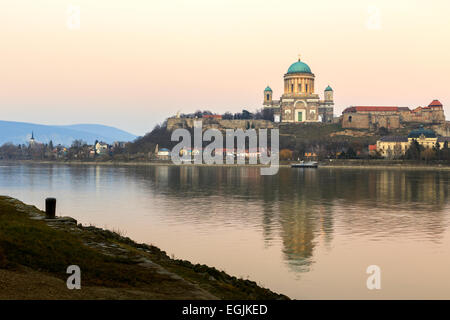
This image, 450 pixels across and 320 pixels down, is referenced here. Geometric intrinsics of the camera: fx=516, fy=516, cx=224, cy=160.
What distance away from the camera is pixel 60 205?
45.7 metres

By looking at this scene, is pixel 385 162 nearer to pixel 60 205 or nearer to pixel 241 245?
pixel 60 205

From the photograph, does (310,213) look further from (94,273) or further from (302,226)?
(94,273)

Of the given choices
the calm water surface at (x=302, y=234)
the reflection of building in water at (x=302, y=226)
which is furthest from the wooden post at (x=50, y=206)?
the reflection of building in water at (x=302, y=226)

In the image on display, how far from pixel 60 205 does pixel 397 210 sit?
94.5ft

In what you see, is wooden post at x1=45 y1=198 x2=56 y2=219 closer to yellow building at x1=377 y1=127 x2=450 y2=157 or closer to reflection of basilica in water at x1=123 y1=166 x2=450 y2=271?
reflection of basilica in water at x1=123 y1=166 x2=450 y2=271

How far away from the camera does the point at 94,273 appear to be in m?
14.8

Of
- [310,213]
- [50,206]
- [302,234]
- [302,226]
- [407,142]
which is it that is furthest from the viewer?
[407,142]

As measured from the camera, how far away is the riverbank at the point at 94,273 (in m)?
12.6

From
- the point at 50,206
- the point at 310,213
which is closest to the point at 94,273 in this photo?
the point at 50,206

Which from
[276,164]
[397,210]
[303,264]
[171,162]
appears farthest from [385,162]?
[303,264]

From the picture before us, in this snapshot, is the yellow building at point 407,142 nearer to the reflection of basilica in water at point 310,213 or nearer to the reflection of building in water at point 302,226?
the reflection of basilica in water at point 310,213

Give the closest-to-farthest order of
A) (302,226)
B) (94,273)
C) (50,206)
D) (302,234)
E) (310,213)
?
(94,273) < (50,206) < (302,234) < (302,226) < (310,213)

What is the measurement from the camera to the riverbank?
12609mm

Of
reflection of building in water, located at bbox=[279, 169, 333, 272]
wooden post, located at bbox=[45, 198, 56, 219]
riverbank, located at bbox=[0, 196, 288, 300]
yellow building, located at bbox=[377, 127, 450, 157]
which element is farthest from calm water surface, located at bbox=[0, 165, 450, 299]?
yellow building, located at bbox=[377, 127, 450, 157]
